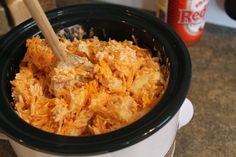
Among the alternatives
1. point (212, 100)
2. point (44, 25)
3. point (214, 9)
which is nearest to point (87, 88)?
point (44, 25)

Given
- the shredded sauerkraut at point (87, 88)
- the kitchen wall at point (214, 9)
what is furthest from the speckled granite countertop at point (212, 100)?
the shredded sauerkraut at point (87, 88)

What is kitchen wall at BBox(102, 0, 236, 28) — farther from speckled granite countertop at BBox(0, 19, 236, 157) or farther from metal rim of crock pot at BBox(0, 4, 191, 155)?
metal rim of crock pot at BBox(0, 4, 191, 155)

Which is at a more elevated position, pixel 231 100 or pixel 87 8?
pixel 87 8

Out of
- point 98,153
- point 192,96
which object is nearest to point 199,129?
point 192,96

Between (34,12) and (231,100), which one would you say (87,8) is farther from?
(231,100)

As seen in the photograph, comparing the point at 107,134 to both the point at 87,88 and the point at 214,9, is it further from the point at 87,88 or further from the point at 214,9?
the point at 214,9

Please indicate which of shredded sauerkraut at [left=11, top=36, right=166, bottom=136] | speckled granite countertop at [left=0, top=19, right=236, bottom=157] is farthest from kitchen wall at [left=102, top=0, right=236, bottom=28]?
shredded sauerkraut at [left=11, top=36, right=166, bottom=136]
